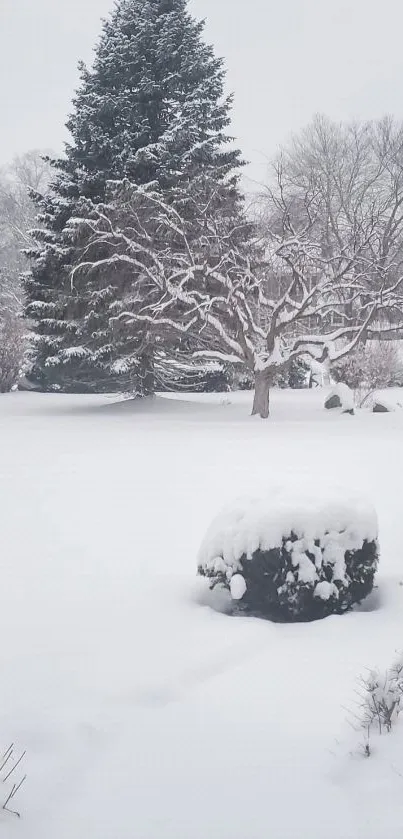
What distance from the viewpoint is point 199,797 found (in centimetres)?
238

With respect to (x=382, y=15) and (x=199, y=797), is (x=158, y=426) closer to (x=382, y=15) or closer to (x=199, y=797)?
(x=199, y=797)

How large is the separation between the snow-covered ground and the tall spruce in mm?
11256

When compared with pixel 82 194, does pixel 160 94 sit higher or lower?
higher

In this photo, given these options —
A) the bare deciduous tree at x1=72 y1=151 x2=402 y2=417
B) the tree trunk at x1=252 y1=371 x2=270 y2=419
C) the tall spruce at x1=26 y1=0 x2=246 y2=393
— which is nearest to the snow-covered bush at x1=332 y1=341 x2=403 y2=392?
the bare deciduous tree at x1=72 y1=151 x2=402 y2=417

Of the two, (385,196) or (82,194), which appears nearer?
(82,194)

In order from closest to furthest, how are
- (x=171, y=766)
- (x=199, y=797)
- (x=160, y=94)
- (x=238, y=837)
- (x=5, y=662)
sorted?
(x=238, y=837)
(x=199, y=797)
(x=171, y=766)
(x=5, y=662)
(x=160, y=94)

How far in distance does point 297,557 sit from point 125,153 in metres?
16.7

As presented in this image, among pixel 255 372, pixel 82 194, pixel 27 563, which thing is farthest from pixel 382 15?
pixel 27 563

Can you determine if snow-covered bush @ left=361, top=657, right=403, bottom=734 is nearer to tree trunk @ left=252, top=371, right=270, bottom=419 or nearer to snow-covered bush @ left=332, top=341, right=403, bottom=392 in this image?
tree trunk @ left=252, top=371, right=270, bottom=419

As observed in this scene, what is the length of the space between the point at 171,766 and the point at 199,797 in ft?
0.71

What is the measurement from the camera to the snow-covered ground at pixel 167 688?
2.30 m

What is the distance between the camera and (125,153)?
18.3 m

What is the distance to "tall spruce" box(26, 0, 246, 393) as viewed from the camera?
1788cm

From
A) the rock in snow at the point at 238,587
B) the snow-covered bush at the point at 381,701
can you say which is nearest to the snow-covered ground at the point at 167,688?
the snow-covered bush at the point at 381,701
